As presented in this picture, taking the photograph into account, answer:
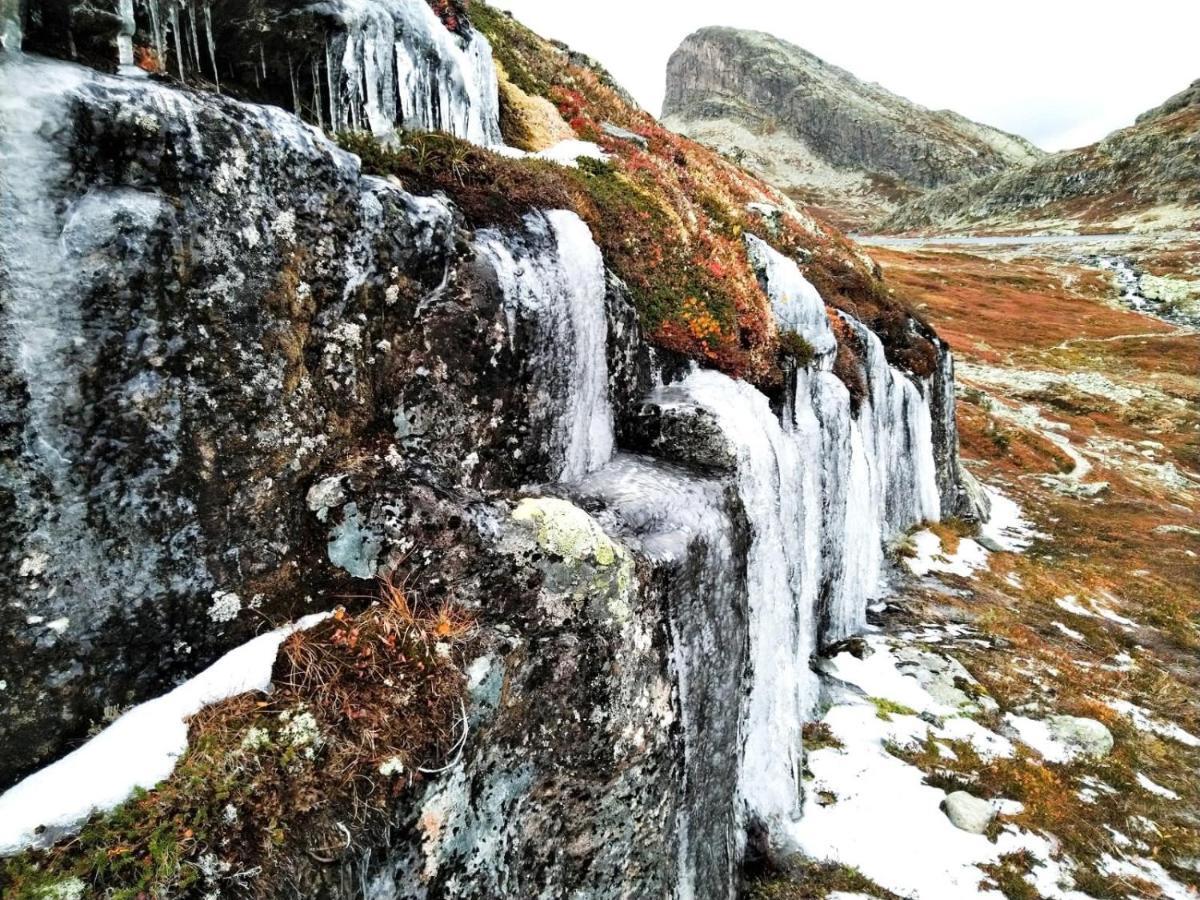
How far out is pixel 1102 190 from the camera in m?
151

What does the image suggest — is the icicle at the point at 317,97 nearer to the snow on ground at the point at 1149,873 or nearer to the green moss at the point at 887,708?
the green moss at the point at 887,708

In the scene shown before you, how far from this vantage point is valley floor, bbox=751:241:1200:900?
33.9 feet

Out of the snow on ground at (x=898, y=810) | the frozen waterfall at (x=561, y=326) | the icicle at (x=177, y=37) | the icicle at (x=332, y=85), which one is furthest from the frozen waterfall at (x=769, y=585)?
the icicle at (x=177, y=37)

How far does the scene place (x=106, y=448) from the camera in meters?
5.12

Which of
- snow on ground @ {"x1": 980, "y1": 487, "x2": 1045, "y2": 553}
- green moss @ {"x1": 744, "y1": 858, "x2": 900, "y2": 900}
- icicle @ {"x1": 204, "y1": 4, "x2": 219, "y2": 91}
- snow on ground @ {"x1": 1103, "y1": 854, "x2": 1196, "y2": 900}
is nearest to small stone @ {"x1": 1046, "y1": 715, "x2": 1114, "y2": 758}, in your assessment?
snow on ground @ {"x1": 1103, "y1": 854, "x2": 1196, "y2": 900}

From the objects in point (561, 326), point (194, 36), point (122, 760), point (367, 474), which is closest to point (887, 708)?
point (561, 326)

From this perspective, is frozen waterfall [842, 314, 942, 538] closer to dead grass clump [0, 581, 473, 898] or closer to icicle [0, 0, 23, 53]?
dead grass clump [0, 581, 473, 898]

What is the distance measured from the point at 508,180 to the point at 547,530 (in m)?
5.30

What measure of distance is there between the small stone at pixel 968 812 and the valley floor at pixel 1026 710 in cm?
3

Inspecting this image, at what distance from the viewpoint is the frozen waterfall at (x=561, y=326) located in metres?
8.34

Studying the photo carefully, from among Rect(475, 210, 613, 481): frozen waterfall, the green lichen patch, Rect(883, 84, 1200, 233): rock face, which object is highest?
Rect(883, 84, 1200, 233): rock face

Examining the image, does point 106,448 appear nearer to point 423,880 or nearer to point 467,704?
point 467,704

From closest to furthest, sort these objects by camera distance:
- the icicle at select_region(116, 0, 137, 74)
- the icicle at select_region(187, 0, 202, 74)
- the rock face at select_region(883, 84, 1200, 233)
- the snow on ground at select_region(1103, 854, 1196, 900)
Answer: the icicle at select_region(116, 0, 137, 74), the icicle at select_region(187, 0, 202, 74), the snow on ground at select_region(1103, 854, 1196, 900), the rock face at select_region(883, 84, 1200, 233)

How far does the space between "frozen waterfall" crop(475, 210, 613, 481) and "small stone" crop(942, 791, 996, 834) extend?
859cm
